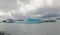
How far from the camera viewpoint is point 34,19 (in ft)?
40.3

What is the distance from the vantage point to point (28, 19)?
12148mm

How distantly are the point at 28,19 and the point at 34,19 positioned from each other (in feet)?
1.60
